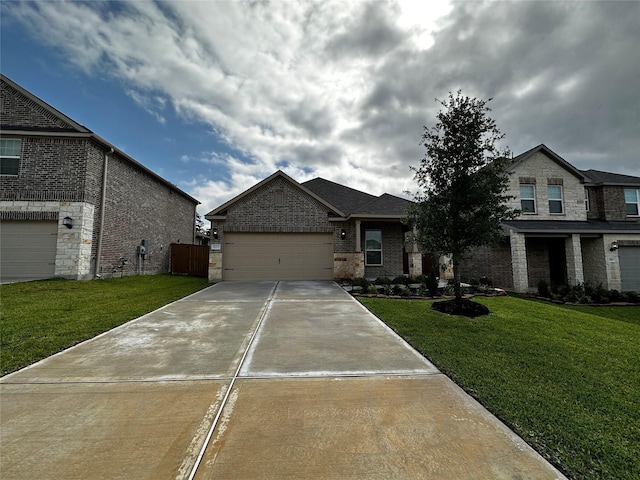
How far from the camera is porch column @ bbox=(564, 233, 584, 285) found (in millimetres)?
12047

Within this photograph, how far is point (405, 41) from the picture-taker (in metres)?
9.12

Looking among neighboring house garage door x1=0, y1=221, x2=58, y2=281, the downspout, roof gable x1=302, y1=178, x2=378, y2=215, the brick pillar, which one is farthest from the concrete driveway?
roof gable x1=302, y1=178, x2=378, y2=215

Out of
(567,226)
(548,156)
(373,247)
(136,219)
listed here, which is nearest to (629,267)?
(567,226)

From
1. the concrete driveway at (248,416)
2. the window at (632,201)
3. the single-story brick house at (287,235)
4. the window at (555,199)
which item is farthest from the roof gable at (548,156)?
the concrete driveway at (248,416)

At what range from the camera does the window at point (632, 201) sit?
1491cm

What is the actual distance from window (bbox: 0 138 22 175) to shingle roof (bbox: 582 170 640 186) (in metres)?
25.6

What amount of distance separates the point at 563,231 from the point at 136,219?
64.5 feet

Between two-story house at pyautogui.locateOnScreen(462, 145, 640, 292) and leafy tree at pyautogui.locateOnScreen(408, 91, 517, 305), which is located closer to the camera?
leafy tree at pyautogui.locateOnScreen(408, 91, 517, 305)

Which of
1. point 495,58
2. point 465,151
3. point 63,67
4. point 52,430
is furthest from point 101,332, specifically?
point 495,58

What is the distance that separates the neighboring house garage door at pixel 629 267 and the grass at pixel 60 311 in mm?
18343

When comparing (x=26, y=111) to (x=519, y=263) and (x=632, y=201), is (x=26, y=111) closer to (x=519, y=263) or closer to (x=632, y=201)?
(x=519, y=263)

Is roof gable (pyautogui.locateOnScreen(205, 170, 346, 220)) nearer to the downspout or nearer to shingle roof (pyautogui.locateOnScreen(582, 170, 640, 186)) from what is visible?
the downspout

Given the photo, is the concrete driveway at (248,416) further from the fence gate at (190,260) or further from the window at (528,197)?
→ the window at (528,197)

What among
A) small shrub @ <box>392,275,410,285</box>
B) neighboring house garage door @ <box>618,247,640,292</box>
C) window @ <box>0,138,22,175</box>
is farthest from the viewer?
neighboring house garage door @ <box>618,247,640,292</box>
